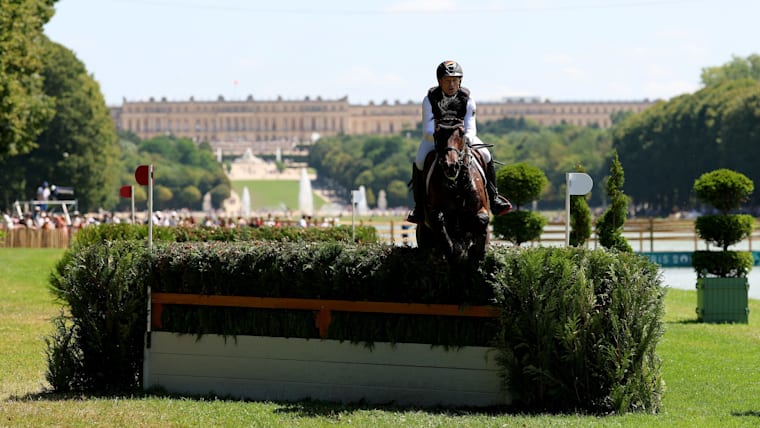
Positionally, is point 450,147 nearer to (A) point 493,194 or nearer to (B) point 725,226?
(A) point 493,194

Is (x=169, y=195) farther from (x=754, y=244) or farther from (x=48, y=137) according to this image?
(x=754, y=244)

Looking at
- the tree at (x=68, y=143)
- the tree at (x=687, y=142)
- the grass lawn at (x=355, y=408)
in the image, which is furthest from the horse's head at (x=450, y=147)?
the tree at (x=687, y=142)

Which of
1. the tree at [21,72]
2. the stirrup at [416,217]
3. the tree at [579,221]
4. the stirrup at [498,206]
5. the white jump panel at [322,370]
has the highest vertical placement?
the tree at [21,72]

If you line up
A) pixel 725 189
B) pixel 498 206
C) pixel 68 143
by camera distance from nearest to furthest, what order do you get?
pixel 498 206 < pixel 725 189 < pixel 68 143

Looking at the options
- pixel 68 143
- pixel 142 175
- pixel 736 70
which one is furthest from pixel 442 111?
pixel 736 70

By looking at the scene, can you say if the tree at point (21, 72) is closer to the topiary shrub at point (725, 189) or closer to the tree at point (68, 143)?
the topiary shrub at point (725, 189)

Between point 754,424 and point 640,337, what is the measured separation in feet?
3.78

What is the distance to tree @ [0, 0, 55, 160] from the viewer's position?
37562 mm

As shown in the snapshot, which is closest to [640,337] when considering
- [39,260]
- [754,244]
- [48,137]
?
[39,260]

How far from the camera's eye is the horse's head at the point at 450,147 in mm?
11016

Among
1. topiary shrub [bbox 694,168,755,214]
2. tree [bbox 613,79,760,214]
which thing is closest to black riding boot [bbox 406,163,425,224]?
topiary shrub [bbox 694,168,755,214]

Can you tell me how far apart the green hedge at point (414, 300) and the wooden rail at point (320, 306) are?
7 cm

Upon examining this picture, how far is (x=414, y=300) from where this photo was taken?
11.3 meters

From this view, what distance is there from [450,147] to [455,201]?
1.51 feet
